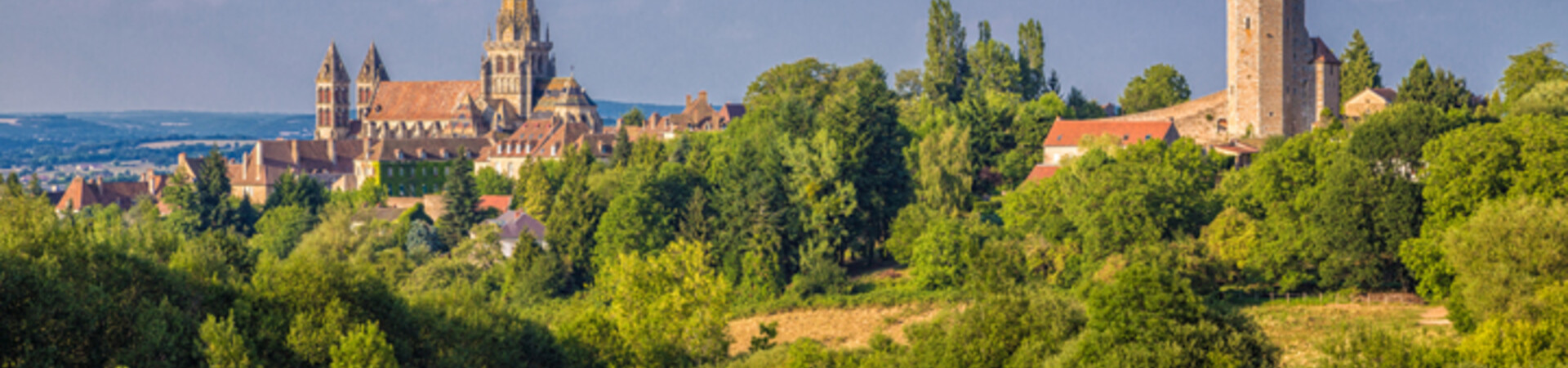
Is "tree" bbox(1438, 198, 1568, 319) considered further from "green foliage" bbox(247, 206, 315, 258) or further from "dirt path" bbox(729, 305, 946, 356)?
"green foliage" bbox(247, 206, 315, 258)

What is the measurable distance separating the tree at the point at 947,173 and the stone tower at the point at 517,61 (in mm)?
85477

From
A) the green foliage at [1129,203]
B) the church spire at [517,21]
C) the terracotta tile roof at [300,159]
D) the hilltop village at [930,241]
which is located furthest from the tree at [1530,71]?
the church spire at [517,21]

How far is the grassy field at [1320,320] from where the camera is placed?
3653 cm

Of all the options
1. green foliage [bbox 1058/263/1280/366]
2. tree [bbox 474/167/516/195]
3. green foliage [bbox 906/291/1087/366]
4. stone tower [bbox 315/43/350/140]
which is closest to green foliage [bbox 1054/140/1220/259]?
green foliage [bbox 906/291/1087/366]

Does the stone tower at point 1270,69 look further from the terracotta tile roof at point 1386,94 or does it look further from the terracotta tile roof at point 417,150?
the terracotta tile roof at point 417,150

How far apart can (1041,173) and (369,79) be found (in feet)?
357

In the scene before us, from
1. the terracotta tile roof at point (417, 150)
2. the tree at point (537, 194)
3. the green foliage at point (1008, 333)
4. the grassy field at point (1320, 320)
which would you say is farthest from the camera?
the terracotta tile roof at point (417, 150)

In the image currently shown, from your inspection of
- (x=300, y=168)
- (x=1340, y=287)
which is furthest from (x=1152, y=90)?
(x=300, y=168)

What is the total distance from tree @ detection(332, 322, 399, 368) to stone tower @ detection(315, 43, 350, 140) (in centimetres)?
12259

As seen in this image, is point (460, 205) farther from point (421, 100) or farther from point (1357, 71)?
point (421, 100)

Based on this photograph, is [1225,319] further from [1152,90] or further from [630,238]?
[1152,90]

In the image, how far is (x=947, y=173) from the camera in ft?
196

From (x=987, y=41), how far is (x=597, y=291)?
1223 inches

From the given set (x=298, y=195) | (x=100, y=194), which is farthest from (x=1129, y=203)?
(x=100, y=194)
